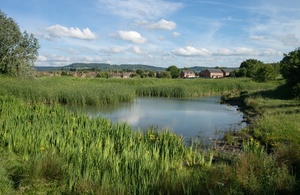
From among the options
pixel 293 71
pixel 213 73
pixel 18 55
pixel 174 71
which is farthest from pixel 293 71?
pixel 213 73

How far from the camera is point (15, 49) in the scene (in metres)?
21.6

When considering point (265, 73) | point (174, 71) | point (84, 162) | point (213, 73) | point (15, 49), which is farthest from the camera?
point (213, 73)

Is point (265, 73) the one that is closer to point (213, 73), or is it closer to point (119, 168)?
point (119, 168)

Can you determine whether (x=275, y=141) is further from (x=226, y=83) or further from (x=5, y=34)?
(x=226, y=83)

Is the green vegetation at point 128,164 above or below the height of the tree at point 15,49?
below

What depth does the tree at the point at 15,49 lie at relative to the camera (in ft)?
69.0

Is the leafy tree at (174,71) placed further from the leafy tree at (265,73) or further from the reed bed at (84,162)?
the reed bed at (84,162)

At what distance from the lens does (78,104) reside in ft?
80.7

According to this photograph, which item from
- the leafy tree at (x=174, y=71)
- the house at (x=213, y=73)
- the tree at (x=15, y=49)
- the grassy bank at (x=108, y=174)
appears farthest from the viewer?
the house at (x=213, y=73)

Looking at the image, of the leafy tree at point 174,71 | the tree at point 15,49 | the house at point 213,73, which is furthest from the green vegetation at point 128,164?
the house at point 213,73

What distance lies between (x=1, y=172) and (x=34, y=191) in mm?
787

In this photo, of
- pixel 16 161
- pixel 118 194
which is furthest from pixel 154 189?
pixel 16 161

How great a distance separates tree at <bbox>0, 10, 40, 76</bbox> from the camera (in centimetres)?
2103

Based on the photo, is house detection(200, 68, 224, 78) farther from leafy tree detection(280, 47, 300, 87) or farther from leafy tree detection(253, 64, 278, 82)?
leafy tree detection(280, 47, 300, 87)
